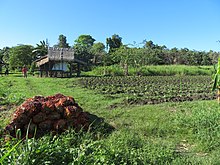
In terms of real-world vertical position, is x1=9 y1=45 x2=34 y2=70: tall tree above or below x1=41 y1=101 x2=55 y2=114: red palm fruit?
above

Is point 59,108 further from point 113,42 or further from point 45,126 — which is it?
point 113,42

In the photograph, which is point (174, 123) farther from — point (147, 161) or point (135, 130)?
point (147, 161)

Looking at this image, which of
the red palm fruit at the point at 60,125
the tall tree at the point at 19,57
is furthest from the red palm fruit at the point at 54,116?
the tall tree at the point at 19,57

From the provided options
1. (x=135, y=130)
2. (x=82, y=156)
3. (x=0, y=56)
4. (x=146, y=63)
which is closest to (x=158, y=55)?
(x=146, y=63)

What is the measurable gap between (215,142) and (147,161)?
4.99 ft

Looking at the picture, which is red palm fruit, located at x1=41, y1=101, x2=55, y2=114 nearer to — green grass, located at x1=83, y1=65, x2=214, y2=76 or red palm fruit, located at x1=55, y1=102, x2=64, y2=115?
red palm fruit, located at x1=55, y1=102, x2=64, y2=115

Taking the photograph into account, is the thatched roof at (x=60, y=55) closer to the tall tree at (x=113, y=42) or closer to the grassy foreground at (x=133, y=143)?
the grassy foreground at (x=133, y=143)

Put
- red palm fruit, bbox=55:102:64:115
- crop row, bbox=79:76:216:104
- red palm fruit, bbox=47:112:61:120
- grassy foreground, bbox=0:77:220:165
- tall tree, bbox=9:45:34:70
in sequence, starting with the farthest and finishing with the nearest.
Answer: tall tree, bbox=9:45:34:70
crop row, bbox=79:76:216:104
red palm fruit, bbox=55:102:64:115
red palm fruit, bbox=47:112:61:120
grassy foreground, bbox=0:77:220:165

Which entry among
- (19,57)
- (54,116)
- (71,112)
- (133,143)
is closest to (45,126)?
(54,116)

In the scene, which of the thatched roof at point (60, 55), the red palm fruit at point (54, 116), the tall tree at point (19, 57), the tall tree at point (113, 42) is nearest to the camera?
the red palm fruit at point (54, 116)

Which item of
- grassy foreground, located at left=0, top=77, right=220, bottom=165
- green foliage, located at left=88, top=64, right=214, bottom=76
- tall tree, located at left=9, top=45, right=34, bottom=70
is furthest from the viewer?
tall tree, located at left=9, top=45, right=34, bottom=70

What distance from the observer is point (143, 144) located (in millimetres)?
4059

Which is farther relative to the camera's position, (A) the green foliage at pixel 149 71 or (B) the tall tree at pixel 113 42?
(B) the tall tree at pixel 113 42

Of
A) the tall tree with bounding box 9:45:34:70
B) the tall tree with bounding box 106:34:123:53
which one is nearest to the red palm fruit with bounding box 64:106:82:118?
Result: the tall tree with bounding box 9:45:34:70
